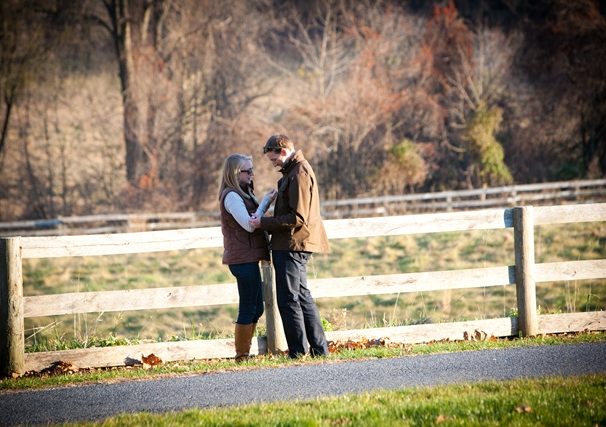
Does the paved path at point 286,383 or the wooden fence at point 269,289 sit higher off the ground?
the wooden fence at point 269,289

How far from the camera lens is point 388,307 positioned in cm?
1590

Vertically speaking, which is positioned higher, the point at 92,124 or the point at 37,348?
the point at 92,124

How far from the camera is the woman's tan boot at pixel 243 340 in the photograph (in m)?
8.19

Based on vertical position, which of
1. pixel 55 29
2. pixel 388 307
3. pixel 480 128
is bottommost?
pixel 388 307

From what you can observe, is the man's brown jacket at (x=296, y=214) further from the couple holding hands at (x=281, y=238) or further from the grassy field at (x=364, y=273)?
the grassy field at (x=364, y=273)

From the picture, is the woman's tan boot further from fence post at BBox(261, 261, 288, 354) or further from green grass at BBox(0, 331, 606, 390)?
fence post at BBox(261, 261, 288, 354)

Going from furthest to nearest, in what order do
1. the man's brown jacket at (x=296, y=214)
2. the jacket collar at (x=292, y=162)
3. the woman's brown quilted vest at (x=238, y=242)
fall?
the woman's brown quilted vest at (x=238, y=242) → the jacket collar at (x=292, y=162) → the man's brown jacket at (x=296, y=214)

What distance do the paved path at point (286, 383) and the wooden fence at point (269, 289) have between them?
809 millimetres

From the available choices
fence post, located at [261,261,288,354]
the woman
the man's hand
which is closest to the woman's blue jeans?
the woman

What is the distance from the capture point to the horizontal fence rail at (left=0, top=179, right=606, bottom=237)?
32656 mm

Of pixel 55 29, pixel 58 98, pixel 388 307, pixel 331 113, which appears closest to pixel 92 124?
pixel 58 98

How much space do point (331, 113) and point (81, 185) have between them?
11503mm

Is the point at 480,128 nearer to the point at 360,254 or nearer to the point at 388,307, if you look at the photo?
the point at 360,254

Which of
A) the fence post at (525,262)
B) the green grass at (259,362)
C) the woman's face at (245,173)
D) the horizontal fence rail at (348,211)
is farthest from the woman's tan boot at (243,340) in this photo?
the horizontal fence rail at (348,211)
